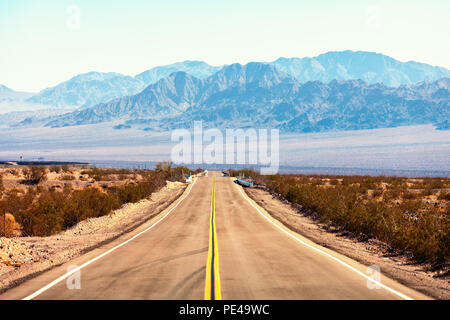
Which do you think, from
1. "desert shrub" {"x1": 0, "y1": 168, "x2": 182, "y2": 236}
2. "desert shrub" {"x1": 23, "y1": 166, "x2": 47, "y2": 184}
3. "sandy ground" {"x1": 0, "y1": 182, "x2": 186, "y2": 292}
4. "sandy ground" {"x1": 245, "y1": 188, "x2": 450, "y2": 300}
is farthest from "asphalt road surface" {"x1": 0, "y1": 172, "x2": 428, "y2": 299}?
"desert shrub" {"x1": 23, "y1": 166, "x2": 47, "y2": 184}

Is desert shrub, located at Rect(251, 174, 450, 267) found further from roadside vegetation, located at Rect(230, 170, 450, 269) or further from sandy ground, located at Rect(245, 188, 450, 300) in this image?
sandy ground, located at Rect(245, 188, 450, 300)

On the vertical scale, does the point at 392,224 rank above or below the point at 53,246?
above

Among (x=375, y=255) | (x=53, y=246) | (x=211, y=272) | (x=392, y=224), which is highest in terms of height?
(x=392, y=224)

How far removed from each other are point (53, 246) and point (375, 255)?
10.9 metres

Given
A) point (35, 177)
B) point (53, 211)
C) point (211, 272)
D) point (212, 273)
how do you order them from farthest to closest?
point (35, 177), point (53, 211), point (211, 272), point (212, 273)

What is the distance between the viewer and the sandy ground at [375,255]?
10.2m

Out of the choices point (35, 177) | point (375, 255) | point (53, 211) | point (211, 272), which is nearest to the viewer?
point (211, 272)

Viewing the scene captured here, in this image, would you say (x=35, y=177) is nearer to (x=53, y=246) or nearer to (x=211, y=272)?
(x=53, y=246)

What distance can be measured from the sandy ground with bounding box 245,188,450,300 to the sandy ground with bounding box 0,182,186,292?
8128 millimetres

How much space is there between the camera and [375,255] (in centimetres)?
1461

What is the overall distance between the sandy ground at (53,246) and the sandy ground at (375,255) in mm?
8128

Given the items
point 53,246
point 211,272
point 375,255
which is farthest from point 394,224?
point 53,246

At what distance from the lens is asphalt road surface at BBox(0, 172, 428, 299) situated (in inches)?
348

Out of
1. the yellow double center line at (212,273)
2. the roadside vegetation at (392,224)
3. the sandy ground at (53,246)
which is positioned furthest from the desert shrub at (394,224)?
the sandy ground at (53,246)
